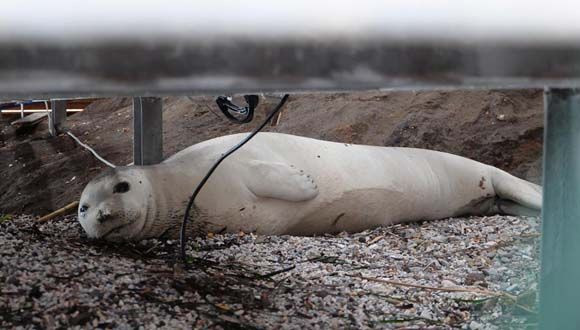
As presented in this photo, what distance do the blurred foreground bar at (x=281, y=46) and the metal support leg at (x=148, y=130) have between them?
7.25ft

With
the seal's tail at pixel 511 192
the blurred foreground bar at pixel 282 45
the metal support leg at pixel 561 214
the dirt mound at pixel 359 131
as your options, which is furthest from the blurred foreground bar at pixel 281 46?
the dirt mound at pixel 359 131

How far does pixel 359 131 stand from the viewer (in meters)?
4.18

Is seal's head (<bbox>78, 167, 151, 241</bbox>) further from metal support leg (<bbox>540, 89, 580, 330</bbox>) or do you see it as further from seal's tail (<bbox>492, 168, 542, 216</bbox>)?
metal support leg (<bbox>540, 89, 580, 330</bbox>)

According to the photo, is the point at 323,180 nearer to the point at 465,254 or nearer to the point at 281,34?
the point at 465,254

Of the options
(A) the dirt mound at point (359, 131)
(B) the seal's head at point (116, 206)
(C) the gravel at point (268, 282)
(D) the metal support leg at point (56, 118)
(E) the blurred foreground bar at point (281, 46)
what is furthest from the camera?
(D) the metal support leg at point (56, 118)

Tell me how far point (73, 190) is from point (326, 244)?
1.53 m

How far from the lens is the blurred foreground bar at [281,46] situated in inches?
20.4

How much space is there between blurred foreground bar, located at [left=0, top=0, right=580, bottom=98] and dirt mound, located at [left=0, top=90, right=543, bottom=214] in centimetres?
316

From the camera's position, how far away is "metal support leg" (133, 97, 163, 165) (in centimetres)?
281

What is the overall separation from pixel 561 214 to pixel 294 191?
2.03 metres

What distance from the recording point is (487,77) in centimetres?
59

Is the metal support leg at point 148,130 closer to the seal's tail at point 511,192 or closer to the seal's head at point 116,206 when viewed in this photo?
the seal's head at point 116,206

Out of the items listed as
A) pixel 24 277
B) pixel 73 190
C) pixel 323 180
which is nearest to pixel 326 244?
pixel 323 180

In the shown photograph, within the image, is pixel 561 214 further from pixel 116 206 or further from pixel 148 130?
pixel 148 130
